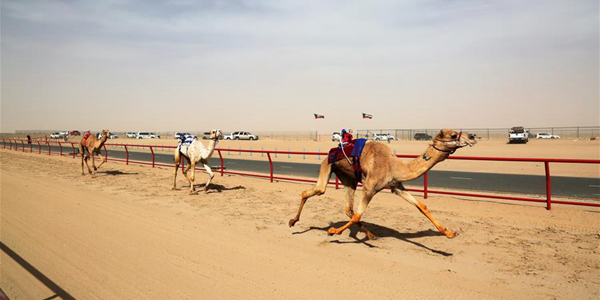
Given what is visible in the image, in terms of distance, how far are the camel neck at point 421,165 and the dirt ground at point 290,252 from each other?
142 cm

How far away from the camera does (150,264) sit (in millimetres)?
6434

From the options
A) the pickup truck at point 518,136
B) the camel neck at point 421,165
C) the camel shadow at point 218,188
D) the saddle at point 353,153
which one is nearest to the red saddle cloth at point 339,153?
the saddle at point 353,153

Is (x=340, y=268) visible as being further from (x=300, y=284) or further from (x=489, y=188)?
(x=489, y=188)

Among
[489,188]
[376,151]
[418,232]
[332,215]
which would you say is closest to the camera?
[376,151]

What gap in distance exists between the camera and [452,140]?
6227 mm

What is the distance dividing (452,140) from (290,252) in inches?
139

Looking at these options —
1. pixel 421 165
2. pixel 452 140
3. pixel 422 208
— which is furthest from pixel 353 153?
pixel 452 140

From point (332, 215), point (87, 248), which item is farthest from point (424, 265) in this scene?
point (87, 248)

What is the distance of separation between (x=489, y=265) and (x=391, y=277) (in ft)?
5.68

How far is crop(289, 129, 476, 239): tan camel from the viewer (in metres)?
6.29

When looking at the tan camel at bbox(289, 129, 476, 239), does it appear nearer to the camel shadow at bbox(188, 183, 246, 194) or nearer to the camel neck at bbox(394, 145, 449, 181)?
the camel neck at bbox(394, 145, 449, 181)

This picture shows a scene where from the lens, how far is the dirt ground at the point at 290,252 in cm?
532

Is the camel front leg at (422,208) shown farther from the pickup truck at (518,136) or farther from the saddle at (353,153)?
the pickup truck at (518,136)

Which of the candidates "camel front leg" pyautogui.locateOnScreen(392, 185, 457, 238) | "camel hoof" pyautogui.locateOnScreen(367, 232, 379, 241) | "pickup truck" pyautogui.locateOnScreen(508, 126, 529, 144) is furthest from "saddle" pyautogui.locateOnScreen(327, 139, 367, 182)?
"pickup truck" pyautogui.locateOnScreen(508, 126, 529, 144)
